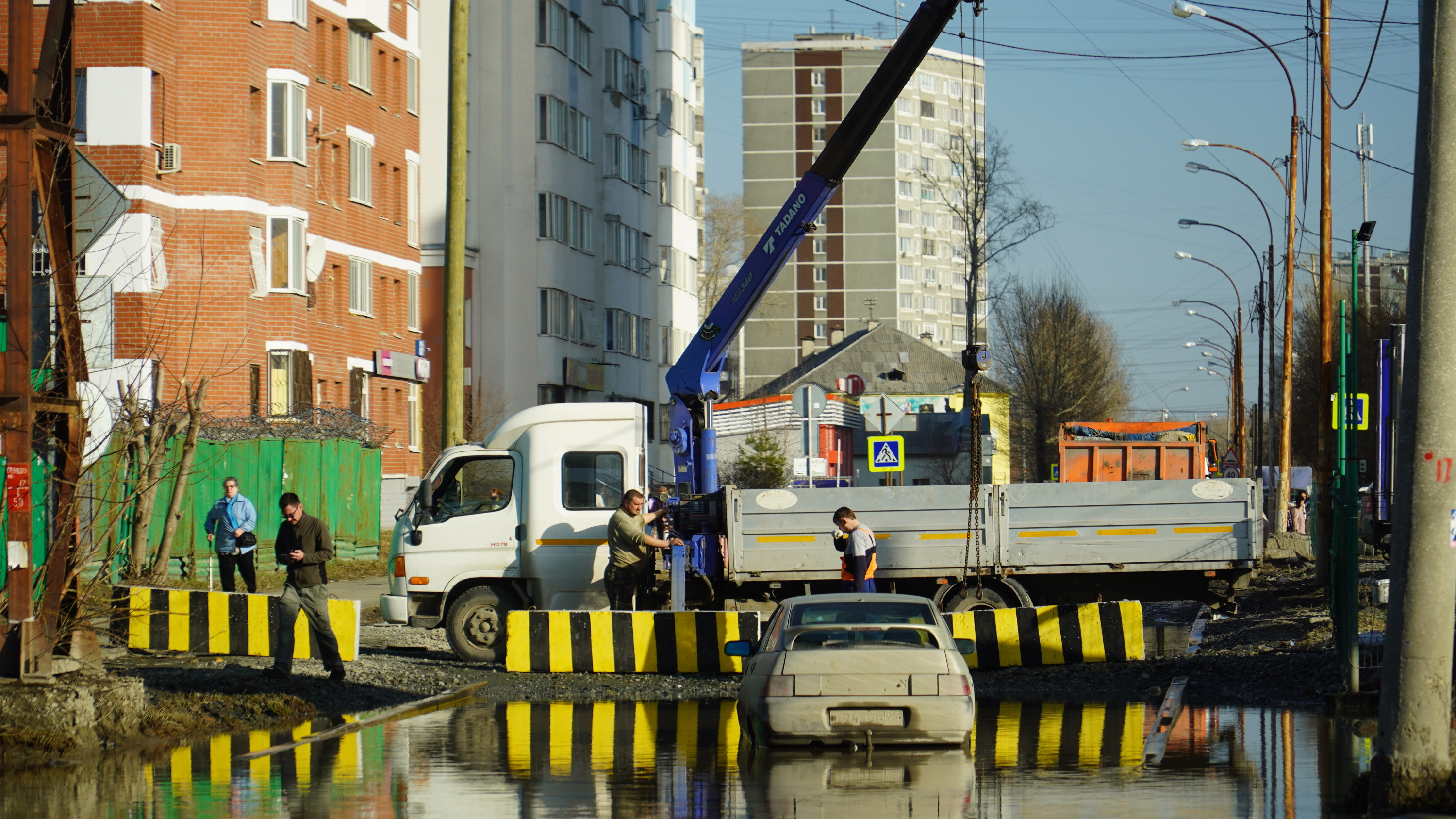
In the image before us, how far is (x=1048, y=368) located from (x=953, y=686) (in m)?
69.5

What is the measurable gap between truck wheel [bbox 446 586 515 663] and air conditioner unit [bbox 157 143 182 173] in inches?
797

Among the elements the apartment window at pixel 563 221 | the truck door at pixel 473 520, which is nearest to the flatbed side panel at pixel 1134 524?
the truck door at pixel 473 520

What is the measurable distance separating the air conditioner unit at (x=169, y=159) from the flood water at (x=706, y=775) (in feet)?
80.0

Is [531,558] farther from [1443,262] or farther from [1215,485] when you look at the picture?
[1443,262]

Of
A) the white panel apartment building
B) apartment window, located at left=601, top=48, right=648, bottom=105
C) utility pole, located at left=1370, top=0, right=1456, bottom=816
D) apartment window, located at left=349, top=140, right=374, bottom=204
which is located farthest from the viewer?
apartment window, located at left=601, top=48, right=648, bottom=105

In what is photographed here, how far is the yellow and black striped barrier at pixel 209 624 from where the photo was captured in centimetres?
1802

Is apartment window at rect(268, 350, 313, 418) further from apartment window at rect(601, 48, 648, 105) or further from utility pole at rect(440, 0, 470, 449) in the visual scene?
apartment window at rect(601, 48, 648, 105)

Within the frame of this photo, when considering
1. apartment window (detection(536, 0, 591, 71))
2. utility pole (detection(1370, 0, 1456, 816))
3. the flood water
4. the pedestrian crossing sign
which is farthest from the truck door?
apartment window (detection(536, 0, 591, 71))

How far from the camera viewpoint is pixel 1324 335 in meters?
26.0

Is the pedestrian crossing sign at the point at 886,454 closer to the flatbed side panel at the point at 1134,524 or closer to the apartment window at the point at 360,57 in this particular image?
the flatbed side panel at the point at 1134,524

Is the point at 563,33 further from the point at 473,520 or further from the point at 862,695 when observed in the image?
the point at 862,695

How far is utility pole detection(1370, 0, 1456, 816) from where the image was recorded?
28.5 ft

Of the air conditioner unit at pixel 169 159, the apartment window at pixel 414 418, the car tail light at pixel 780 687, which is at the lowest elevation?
the car tail light at pixel 780 687

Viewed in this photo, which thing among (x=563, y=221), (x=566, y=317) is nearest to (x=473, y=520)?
(x=566, y=317)
